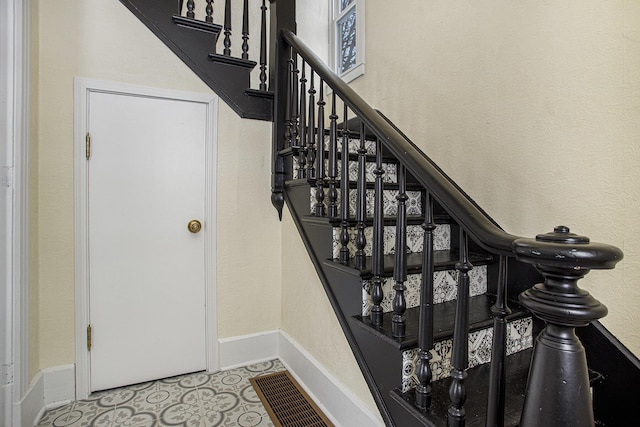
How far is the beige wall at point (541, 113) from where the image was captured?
1.16 metres

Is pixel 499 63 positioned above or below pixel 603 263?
above

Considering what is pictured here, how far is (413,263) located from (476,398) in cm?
57

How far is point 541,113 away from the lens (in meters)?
1.42

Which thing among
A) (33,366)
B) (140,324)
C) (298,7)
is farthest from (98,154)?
(298,7)

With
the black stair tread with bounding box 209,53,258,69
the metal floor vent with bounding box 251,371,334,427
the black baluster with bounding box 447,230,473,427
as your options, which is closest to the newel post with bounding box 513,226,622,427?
the black baluster with bounding box 447,230,473,427

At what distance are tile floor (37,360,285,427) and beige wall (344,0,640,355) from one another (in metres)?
1.66

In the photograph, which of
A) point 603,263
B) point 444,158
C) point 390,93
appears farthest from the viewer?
point 390,93

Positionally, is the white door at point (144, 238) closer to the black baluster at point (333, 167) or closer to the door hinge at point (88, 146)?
the door hinge at point (88, 146)

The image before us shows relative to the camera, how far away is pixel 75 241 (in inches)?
70.9

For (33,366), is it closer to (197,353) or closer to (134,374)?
(134,374)

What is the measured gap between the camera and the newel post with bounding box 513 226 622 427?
593 millimetres

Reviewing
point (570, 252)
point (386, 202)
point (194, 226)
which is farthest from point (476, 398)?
point (194, 226)

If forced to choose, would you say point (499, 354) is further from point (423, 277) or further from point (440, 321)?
point (440, 321)

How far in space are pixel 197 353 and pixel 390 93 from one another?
226cm
